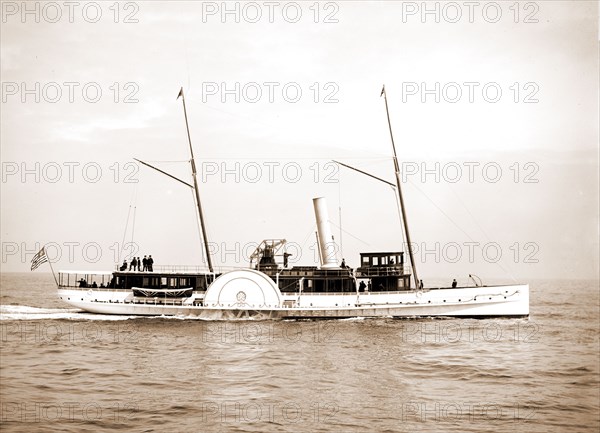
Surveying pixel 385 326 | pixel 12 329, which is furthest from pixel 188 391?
pixel 12 329

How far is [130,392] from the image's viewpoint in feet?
72.2

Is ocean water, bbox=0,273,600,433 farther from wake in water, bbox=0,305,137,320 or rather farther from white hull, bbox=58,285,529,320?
white hull, bbox=58,285,529,320

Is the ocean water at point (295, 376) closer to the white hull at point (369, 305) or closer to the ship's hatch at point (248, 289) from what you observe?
the white hull at point (369, 305)

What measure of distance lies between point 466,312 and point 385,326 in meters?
6.86

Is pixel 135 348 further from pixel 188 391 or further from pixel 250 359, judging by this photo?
pixel 188 391

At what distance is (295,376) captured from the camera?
25.1m

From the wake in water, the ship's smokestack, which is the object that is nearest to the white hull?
the wake in water

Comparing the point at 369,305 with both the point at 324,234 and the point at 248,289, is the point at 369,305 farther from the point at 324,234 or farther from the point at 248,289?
the point at 248,289

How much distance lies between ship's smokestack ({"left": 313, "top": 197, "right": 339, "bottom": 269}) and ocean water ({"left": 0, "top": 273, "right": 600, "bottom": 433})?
532 cm

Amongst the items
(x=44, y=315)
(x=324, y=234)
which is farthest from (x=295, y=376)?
(x=44, y=315)

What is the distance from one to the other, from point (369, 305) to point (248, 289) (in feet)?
26.8

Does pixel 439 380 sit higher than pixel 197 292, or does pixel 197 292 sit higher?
pixel 197 292

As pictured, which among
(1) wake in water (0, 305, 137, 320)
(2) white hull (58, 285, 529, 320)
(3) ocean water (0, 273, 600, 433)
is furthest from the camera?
(1) wake in water (0, 305, 137, 320)

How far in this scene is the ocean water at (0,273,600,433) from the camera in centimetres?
1872
